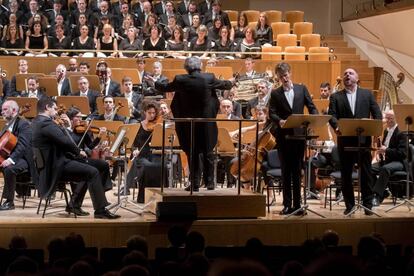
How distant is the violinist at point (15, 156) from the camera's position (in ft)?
26.0

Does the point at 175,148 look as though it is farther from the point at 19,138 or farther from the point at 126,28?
the point at 126,28

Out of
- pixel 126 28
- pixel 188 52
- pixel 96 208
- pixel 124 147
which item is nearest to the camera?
pixel 96 208

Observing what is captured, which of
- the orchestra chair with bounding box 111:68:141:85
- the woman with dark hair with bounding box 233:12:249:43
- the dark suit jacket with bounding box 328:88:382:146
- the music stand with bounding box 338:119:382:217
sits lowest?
the music stand with bounding box 338:119:382:217

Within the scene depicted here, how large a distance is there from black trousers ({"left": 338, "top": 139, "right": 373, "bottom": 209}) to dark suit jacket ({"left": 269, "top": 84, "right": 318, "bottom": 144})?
433 mm

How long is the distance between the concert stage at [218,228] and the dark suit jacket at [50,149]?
1.05 feet

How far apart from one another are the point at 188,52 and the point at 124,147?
16.6ft

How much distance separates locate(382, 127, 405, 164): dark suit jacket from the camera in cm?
838

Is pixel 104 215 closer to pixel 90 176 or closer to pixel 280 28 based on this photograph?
pixel 90 176

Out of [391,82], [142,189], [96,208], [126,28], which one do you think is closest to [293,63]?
[391,82]

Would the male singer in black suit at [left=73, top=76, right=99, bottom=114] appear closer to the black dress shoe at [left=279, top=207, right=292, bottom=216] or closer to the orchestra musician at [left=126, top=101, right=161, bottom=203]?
the orchestra musician at [left=126, top=101, right=161, bottom=203]

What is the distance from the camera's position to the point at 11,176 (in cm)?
795

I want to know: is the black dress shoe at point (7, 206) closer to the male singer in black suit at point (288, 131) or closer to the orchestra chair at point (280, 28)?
the male singer in black suit at point (288, 131)

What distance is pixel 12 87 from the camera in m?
11.2

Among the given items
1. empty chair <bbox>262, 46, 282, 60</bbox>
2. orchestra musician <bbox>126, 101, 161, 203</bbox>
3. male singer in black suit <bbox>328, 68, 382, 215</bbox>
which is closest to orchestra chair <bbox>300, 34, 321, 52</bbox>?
empty chair <bbox>262, 46, 282, 60</bbox>
